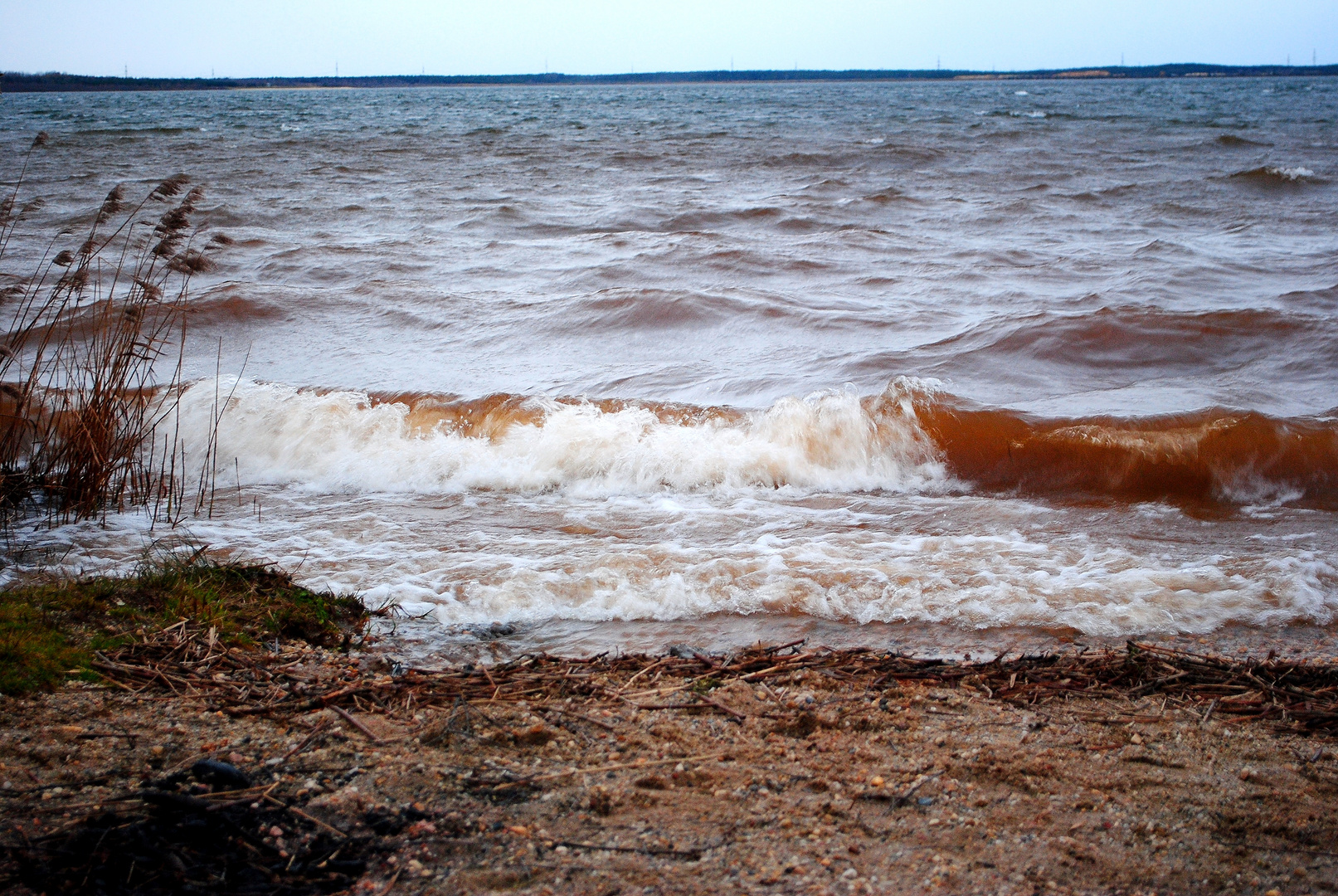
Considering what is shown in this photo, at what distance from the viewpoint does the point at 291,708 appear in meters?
2.58

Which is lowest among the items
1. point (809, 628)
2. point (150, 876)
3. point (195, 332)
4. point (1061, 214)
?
point (809, 628)

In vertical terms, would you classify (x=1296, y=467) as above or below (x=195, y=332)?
below

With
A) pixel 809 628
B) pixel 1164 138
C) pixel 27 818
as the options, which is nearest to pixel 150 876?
pixel 27 818

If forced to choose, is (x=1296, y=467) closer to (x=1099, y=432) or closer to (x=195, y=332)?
(x=1099, y=432)

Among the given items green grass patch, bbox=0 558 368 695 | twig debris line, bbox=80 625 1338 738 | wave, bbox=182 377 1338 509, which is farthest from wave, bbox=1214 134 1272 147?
green grass patch, bbox=0 558 368 695

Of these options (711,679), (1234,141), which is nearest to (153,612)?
(711,679)

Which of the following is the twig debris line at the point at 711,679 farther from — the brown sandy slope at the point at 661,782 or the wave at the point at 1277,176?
the wave at the point at 1277,176

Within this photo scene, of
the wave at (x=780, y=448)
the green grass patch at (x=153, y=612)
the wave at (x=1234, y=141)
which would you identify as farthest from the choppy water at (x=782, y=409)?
the wave at (x=1234, y=141)

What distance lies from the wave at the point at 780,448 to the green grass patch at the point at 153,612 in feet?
6.92

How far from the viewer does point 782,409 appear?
21.6ft

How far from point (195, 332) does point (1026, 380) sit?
27.0 ft

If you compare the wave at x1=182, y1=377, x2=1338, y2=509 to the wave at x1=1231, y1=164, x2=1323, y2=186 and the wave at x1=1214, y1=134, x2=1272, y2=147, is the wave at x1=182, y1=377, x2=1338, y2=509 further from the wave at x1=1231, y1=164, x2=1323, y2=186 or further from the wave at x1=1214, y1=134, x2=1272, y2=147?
the wave at x1=1214, y1=134, x2=1272, y2=147

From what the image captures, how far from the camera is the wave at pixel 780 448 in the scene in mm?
5719

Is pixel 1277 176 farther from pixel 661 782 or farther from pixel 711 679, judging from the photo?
pixel 661 782
